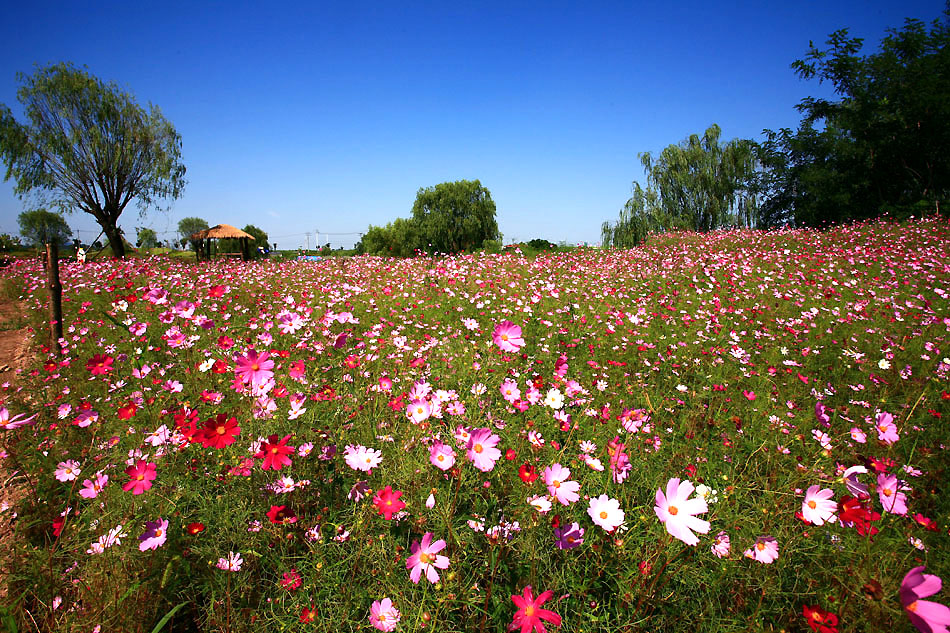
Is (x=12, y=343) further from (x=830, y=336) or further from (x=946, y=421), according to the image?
(x=830, y=336)

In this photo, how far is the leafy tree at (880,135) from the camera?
12328 mm

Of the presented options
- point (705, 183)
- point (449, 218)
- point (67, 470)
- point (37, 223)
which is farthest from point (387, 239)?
point (37, 223)

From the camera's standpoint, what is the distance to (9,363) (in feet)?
13.6

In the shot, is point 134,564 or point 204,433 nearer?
point 204,433

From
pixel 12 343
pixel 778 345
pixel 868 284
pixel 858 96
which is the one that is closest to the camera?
pixel 778 345

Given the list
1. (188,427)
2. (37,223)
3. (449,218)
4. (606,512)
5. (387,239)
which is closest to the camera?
(606,512)

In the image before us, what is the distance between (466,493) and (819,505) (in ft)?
3.35

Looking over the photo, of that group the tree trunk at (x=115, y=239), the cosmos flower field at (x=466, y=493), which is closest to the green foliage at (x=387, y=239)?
the tree trunk at (x=115, y=239)

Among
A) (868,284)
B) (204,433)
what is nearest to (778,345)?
(868,284)

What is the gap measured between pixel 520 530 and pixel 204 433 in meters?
0.98

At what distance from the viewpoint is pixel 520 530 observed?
1194 mm

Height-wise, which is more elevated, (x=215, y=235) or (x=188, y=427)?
(x=215, y=235)

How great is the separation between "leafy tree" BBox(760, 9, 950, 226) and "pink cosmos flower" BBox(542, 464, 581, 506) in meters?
16.2

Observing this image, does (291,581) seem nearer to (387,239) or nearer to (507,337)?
(507,337)
